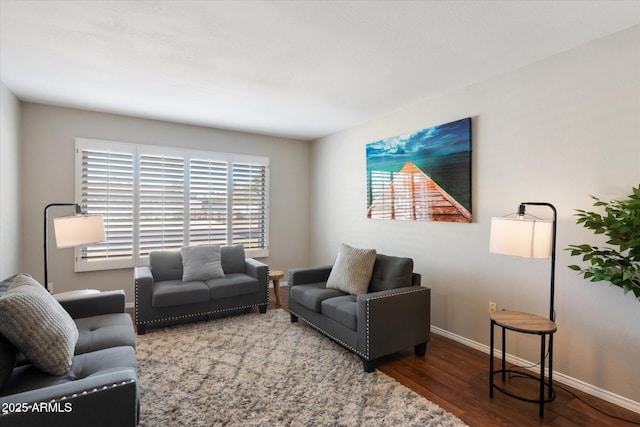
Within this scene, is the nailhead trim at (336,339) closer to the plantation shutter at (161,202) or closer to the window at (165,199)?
the window at (165,199)

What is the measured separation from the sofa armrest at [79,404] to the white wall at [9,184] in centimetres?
276

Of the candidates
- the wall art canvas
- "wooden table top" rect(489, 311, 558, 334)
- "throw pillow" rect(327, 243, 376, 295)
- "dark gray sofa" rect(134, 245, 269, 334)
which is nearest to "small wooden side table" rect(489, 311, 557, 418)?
"wooden table top" rect(489, 311, 558, 334)

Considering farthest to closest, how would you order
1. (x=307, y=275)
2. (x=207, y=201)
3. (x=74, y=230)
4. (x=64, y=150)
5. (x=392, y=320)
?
(x=207, y=201)
(x=64, y=150)
(x=307, y=275)
(x=74, y=230)
(x=392, y=320)

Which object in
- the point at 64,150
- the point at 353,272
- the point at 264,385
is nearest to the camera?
the point at 264,385

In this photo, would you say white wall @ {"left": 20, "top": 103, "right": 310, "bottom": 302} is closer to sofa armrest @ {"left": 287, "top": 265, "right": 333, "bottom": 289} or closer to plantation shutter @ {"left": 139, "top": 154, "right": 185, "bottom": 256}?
plantation shutter @ {"left": 139, "top": 154, "right": 185, "bottom": 256}

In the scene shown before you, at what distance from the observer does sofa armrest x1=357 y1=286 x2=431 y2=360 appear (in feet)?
8.85

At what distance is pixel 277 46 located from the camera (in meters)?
2.52

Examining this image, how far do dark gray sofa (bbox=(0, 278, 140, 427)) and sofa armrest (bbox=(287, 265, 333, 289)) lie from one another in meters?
1.77

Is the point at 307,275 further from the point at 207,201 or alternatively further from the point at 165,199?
the point at 165,199

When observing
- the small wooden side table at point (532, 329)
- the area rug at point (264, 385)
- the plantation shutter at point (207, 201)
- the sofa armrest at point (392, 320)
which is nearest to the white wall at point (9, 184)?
Answer: the area rug at point (264, 385)

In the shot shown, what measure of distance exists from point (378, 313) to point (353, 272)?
0.74 meters

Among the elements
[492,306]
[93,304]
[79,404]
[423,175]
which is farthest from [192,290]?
[492,306]

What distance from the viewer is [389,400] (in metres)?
2.30

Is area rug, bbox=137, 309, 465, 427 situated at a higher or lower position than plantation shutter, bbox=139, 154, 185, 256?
lower
